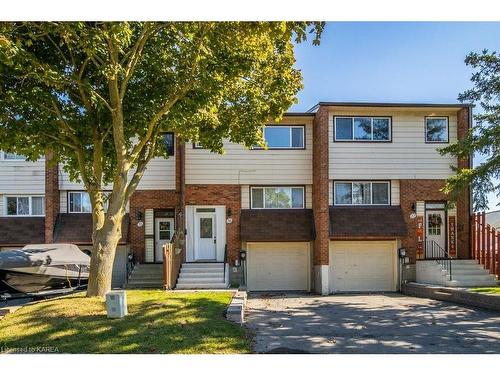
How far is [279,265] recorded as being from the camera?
1645 cm

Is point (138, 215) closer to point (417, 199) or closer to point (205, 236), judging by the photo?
point (205, 236)

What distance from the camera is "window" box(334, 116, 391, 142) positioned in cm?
1623

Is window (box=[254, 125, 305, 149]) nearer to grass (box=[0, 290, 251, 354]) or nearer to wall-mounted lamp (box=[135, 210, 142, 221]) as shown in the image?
wall-mounted lamp (box=[135, 210, 142, 221])

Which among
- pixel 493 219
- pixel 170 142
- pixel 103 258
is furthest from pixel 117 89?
pixel 493 219

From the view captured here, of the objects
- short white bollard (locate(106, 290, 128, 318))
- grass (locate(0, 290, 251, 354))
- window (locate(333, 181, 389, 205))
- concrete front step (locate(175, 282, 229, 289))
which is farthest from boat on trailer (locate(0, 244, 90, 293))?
window (locate(333, 181, 389, 205))

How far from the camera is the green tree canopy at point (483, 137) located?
444 inches

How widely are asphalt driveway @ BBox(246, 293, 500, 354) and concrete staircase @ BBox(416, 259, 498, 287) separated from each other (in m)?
1.96

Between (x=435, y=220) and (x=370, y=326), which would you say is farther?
(x=435, y=220)

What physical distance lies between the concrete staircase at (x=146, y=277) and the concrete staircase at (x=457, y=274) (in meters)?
9.58

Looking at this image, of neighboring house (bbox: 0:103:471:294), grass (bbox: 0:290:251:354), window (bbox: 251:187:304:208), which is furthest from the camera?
window (bbox: 251:187:304:208)

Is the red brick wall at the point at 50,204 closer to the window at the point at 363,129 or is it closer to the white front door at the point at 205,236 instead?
the white front door at the point at 205,236

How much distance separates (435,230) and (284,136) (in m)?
6.96

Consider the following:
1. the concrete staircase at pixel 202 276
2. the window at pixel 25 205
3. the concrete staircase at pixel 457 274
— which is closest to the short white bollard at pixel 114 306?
the concrete staircase at pixel 202 276

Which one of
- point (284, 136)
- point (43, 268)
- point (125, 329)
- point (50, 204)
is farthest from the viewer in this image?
point (284, 136)
